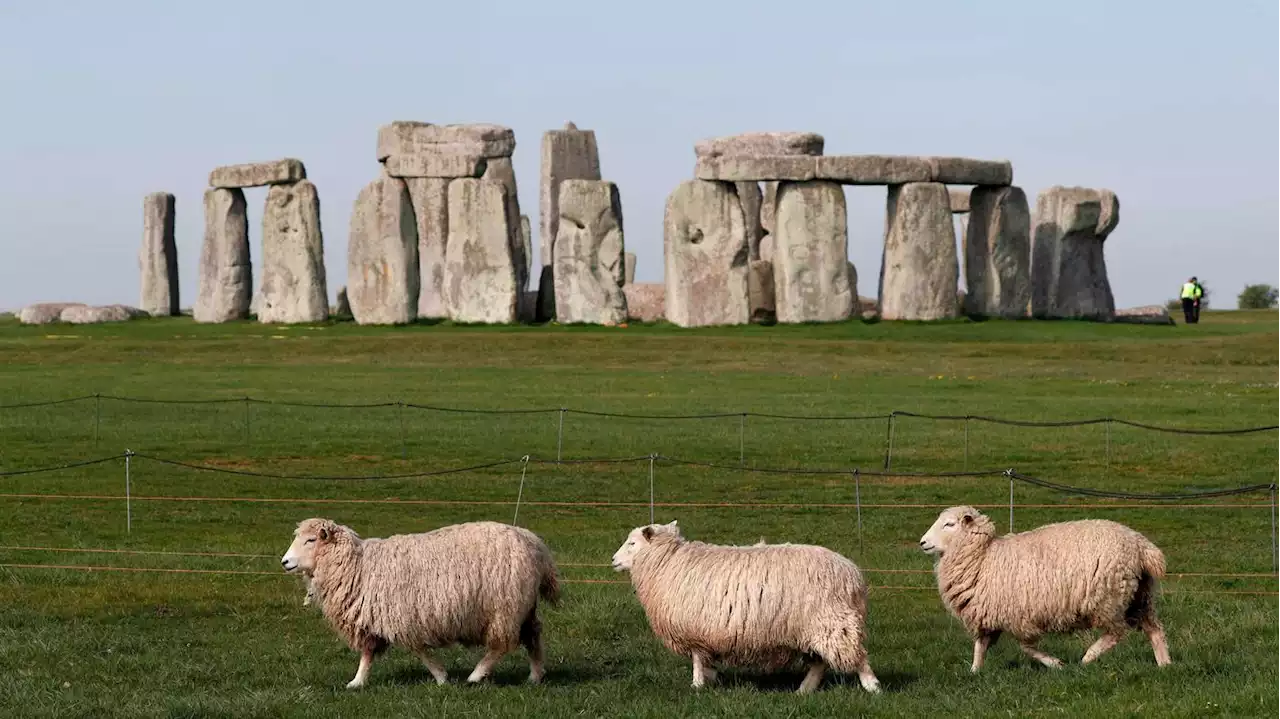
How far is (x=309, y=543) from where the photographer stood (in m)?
12.8

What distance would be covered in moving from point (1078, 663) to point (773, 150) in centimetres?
4555

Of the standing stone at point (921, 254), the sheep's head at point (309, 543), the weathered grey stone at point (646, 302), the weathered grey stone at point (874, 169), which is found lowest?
the sheep's head at point (309, 543)

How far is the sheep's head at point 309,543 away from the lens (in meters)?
12.7

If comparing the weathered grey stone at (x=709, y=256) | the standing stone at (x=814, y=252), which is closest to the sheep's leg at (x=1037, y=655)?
the standing stone at (x=814, y=252)

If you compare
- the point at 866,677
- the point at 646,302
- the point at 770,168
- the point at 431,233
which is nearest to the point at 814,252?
the point at 770,168

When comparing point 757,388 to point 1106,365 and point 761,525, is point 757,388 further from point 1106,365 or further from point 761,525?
point 761,525

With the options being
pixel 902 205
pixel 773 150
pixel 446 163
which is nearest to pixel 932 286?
pixel 902 205

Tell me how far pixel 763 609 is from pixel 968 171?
3845 cm

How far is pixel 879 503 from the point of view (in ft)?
73.3

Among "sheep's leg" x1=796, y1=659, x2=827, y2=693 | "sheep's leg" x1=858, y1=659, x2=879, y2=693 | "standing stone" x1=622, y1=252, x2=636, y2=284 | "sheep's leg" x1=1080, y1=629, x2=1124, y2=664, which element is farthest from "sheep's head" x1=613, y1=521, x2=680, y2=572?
"standing stone" x1=622, y1=252, x2=636, y2=284

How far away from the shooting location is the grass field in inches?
477

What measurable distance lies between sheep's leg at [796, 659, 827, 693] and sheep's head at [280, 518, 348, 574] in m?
3.46

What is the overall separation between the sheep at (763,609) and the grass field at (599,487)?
326 millimetres

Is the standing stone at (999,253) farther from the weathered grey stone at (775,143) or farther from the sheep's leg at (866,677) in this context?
the sheep's leg at (866,677)
